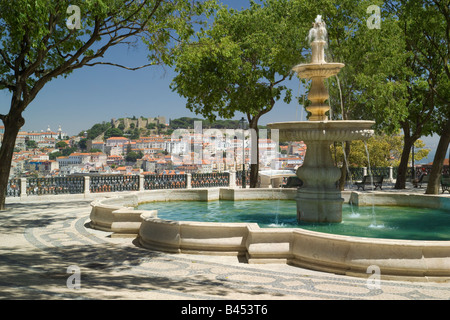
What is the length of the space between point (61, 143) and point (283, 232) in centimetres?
12040

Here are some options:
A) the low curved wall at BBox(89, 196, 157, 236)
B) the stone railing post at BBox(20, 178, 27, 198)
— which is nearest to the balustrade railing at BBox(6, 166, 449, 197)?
the stone railing post at BBox(20, 178, 27, 198)

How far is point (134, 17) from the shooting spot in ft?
54.4

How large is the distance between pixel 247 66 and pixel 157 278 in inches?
769

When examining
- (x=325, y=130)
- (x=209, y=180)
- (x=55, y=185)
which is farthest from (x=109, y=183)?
(x=325, y=130)

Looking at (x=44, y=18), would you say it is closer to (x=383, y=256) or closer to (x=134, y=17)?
(x=134, y=17)

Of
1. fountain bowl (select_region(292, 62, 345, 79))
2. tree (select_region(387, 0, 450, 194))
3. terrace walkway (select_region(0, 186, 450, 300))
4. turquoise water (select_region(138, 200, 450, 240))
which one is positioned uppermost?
tree (select_region(387, 0, 450, 194))

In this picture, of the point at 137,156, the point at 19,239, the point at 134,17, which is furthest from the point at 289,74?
the point at 137,156

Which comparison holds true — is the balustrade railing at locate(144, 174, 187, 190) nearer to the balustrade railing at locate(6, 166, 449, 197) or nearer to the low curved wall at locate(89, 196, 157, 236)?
the balustrade railing at locate(6, 166, 449, 197)

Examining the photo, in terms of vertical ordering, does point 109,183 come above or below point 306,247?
above

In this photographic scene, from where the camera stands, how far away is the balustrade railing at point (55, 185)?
21.4 meters

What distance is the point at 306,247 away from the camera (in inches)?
287

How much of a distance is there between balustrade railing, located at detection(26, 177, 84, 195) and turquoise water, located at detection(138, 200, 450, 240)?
885 cm

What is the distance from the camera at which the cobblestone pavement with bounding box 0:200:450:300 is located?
18.5 ft

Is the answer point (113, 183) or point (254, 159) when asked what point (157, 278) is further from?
point (254, 159)
